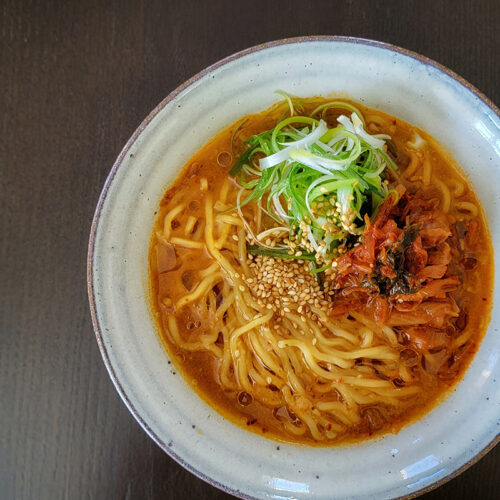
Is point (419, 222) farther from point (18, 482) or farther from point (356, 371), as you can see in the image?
point (18, 482)

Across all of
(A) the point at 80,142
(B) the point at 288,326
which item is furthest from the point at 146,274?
(A) the point at 80,142

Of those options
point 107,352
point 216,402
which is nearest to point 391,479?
point 216,402

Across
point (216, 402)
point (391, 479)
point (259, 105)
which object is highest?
point (259, 105)

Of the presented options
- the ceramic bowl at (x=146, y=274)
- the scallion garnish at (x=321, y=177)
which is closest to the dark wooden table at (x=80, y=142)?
the ceramic bowl at (x=146, y=274)

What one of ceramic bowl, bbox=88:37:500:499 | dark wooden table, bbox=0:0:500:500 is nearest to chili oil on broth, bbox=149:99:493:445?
ceramic bowl, bbox=88:37:500:499

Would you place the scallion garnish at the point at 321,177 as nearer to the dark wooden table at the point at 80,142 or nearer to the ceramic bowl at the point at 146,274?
the ceramic bowl at the point at 146,274
